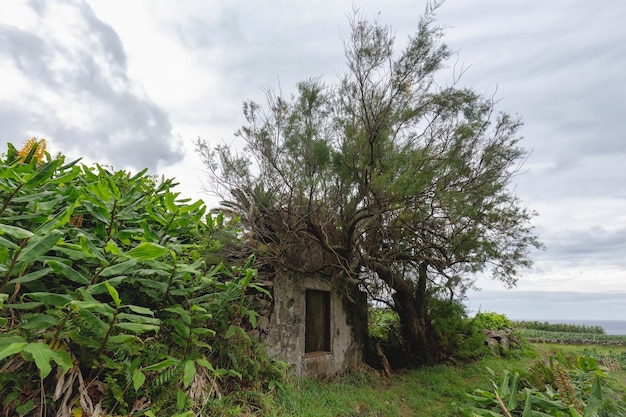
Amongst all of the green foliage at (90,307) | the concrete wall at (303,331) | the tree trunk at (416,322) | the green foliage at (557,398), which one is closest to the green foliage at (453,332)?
the tree trunk at (416,322)

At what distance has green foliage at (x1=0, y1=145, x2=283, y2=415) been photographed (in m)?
1.39

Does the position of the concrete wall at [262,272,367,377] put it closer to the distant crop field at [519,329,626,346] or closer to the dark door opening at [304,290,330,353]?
the dark door opening at [304,290,330,353]

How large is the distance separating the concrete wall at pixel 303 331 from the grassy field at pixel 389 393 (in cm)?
29

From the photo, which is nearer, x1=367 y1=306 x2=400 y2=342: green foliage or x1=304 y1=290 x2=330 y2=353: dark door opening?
x1=304 y1=290 x2=330 y2=353: dark door opening

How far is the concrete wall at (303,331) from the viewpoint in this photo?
16.0 feet

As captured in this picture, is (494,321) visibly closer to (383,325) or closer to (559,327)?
(383,325)

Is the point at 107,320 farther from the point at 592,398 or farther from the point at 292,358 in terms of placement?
the point at 292,358

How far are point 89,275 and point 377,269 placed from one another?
504 centimetres

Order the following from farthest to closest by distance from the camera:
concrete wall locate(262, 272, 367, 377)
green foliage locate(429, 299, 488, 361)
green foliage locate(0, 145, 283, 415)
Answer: green foliage locate(429, 299, 488, 361)
concrete wall locate(262, 272, 367, 377)
green foliage locate(0, 145, 283, 415)

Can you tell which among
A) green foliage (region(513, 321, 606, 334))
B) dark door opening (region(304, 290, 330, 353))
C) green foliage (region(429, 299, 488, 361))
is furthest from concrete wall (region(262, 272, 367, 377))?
green foliage (region(513, 321, 606, 334))

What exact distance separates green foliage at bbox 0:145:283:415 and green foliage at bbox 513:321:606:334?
18543 millimetres

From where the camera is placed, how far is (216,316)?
242cm

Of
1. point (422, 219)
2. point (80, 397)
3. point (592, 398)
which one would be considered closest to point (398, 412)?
point (422, 219)

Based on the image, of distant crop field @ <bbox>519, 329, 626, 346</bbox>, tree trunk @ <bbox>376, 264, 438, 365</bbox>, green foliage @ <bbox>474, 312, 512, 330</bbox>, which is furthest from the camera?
distant crop field @ <bbox>519, 329, 626, 346</bbox>
